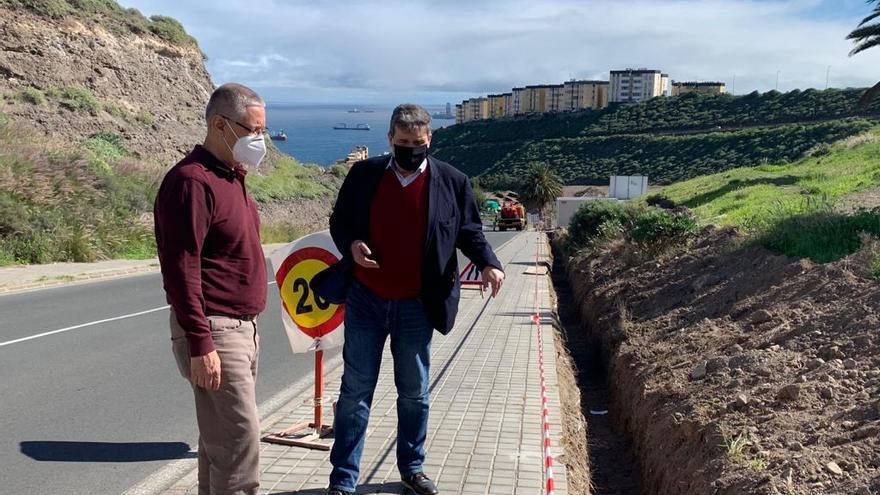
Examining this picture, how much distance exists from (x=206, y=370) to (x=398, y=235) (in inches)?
50.4

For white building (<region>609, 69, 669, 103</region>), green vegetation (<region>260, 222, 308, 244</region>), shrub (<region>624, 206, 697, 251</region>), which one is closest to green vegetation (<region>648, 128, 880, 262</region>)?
shrub (<region>624, 206, 697, 251</region>)

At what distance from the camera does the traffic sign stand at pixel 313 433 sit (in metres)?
5.43

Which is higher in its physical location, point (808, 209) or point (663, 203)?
point (808, 209)

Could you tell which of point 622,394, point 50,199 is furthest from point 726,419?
point 50,199

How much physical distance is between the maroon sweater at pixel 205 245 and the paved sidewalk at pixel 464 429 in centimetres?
160

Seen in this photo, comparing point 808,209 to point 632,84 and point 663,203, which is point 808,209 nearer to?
point 663,203

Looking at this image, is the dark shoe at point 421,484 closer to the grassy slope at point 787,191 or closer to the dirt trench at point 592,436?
the dirt trench at point 592,436

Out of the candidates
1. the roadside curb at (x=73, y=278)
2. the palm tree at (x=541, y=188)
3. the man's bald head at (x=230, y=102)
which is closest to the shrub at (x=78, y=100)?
the roadside curb at (x=73, y=278)

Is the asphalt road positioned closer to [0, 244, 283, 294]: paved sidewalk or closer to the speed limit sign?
the speed limit sign

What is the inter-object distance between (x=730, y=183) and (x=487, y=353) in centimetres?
1960

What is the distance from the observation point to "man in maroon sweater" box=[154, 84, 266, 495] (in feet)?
10.6

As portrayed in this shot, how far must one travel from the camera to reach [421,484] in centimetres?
447

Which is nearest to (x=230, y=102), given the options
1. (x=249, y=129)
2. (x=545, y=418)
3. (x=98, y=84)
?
(x=249, y=129)

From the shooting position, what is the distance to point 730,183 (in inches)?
1051
